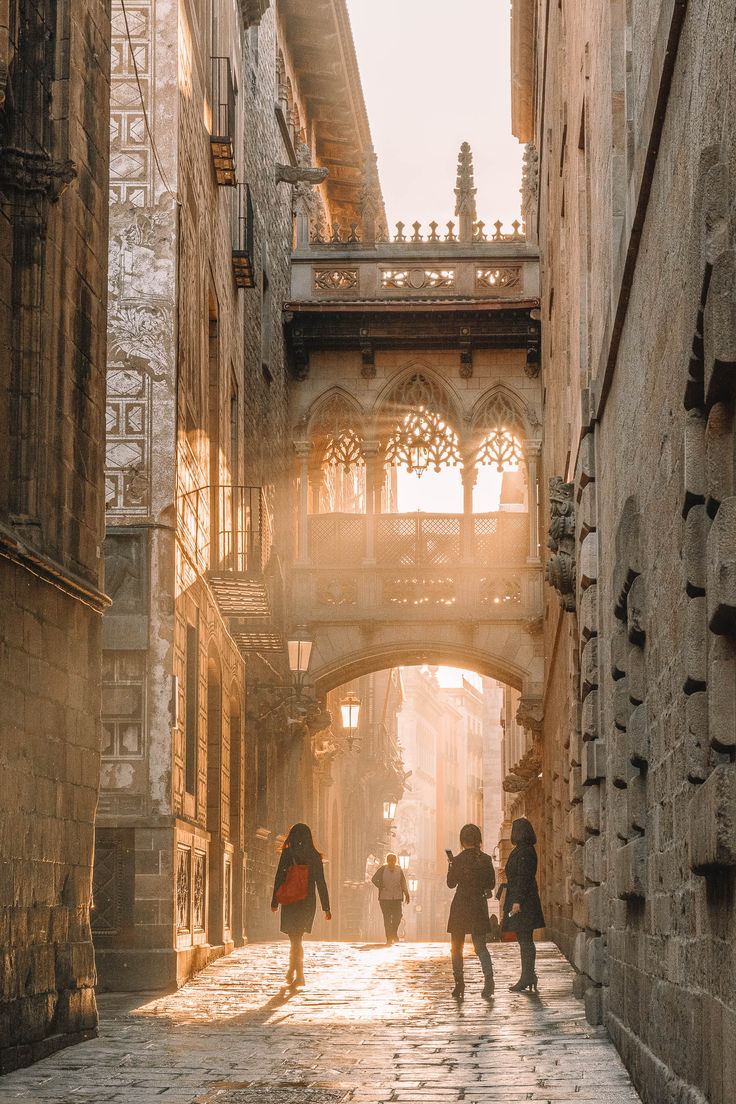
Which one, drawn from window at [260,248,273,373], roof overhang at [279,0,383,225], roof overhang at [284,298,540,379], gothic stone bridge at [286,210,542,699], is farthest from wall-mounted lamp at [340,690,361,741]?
roof overhang at [279,0,383,225]

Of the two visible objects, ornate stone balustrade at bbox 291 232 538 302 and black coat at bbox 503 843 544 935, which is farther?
ornate stone balustrade at bbox 291 232 538 302

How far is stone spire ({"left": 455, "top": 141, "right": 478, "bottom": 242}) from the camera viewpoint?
1151 inches

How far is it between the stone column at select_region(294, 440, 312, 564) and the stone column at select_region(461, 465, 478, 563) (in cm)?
244

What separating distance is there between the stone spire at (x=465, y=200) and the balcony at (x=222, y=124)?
808 cm

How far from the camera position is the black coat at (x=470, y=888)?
45.4ft

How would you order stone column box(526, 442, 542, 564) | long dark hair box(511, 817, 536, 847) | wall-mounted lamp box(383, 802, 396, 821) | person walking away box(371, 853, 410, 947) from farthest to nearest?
wall-mounted lamp box(383, 802, 396, 821) → stone column box(526, 442, 542, 564) → person walking away box(371, 853, 410, 947) → long dark hair box(511, 817, 536, 847)

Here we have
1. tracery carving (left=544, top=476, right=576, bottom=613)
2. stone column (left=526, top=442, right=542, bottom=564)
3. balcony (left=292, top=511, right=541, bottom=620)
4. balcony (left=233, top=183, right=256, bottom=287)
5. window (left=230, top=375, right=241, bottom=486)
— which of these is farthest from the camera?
balcony (left=292, top=511, right=541, bottom=620)

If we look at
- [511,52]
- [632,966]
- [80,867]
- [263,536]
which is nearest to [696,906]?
[632,966]

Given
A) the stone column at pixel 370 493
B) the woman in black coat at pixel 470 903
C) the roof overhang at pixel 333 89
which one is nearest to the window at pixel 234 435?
the stone column at pixel 370 493

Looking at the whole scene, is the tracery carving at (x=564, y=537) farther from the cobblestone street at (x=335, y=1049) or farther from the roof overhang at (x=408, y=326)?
the roof overhang at (x=408, y=326)

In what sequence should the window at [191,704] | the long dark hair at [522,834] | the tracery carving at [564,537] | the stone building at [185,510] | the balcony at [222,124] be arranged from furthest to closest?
the balcony at [222,124]
the window at [191,704]
the stone building at [185,510]
the long dark hair at [522,834]
the tracery carving at [564,537]

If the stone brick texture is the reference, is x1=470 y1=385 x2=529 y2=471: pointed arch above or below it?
above

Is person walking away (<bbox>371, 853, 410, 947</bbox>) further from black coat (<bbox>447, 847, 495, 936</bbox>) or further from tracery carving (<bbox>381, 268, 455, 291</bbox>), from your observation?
black coat (<bbox>447, 847, 495, 936</bbox>)

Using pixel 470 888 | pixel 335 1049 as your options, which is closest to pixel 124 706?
pixel 470 888
